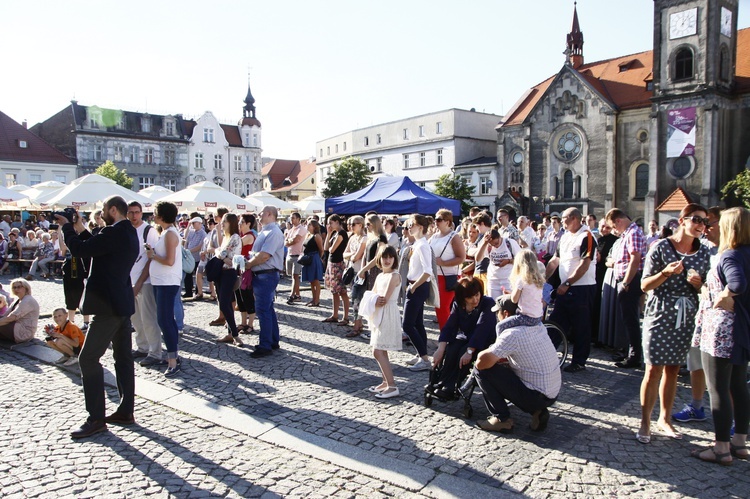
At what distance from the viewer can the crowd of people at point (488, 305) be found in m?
4.31

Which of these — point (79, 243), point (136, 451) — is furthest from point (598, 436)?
point (79, 243)

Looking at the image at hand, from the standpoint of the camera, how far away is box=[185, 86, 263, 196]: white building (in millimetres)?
65250

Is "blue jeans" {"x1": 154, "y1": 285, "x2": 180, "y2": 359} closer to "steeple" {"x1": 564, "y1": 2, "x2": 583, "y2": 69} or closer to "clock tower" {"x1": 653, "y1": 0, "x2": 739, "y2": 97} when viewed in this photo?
"clock tower" {"x1": 653, "y1": 0, "x2": 739, "y2": 97}

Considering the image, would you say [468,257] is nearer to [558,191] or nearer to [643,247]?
[643,247]

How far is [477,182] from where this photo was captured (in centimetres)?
5384

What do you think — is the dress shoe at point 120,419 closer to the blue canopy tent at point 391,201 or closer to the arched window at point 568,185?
the blue canopy tent at point 391,201

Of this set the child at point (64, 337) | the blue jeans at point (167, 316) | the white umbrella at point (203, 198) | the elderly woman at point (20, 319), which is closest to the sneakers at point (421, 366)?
the blue jeans at point (167, 316)

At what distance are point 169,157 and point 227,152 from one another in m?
7.16

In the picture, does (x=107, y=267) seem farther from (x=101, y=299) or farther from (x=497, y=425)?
(x=497, y=425)

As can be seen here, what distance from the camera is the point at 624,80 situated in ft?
149

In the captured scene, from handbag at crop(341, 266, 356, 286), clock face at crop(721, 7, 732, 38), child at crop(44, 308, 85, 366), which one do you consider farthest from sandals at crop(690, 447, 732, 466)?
clock face at crop(721, 7, 732, 38)

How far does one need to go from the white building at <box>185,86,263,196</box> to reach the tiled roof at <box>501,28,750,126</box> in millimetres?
33717

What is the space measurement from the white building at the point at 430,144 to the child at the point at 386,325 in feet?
156

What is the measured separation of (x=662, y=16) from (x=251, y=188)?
48.7 metres
